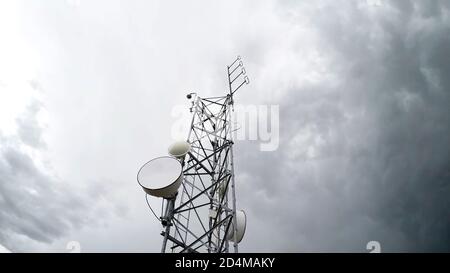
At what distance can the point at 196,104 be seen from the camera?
12234 mm

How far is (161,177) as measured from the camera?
320 inches

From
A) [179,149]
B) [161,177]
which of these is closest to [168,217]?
[161,177]

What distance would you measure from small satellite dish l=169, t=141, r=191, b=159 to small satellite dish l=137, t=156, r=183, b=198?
1299mm

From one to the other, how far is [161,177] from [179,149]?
208 centimetres

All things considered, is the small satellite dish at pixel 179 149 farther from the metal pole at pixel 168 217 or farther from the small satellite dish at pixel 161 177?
the metal pole at pixel 168 217

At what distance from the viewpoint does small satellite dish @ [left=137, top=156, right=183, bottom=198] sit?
7.89 metres

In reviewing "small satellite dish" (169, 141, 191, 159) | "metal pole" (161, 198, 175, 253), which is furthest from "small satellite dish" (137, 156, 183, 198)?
"small satellite dish" (169, 141, 191, 159)

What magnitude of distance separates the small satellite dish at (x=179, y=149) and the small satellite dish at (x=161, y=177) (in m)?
1.30

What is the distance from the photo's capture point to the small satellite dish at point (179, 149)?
32.4 feet

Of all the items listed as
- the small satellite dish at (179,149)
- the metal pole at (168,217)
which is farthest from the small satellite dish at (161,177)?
the small satellite dish at (179,149)

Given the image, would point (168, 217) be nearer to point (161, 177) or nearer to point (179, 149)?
point (161, 177)
